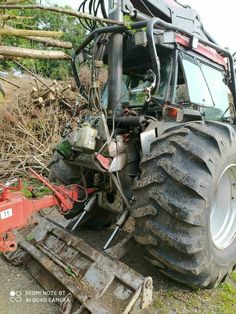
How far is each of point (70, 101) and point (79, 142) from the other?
4574 mm

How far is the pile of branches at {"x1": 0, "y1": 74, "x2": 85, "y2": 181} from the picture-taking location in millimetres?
5770

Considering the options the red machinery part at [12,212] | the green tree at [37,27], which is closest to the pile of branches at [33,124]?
the green tree at [37,27]

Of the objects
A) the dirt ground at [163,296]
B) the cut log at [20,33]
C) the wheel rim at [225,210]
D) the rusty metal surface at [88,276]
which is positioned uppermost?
the cut log at [20,33]

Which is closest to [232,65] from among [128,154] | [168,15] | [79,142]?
[168,15]

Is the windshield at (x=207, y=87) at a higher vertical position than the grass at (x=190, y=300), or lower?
higher

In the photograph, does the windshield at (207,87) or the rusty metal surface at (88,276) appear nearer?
the rusty metal surface at (88,276)

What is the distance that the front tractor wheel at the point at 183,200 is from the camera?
2148 mm

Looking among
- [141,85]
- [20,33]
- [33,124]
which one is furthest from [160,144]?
[33,124]

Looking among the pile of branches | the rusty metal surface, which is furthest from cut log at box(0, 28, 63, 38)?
the pile of branches

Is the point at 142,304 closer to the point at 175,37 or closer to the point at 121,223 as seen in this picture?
the point at 121,223

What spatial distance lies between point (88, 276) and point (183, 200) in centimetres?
98

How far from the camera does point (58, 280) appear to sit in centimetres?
251

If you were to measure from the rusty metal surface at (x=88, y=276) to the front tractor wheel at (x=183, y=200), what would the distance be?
0.28m

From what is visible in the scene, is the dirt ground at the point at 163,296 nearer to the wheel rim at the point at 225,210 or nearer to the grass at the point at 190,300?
the grass at the point at 190,300
